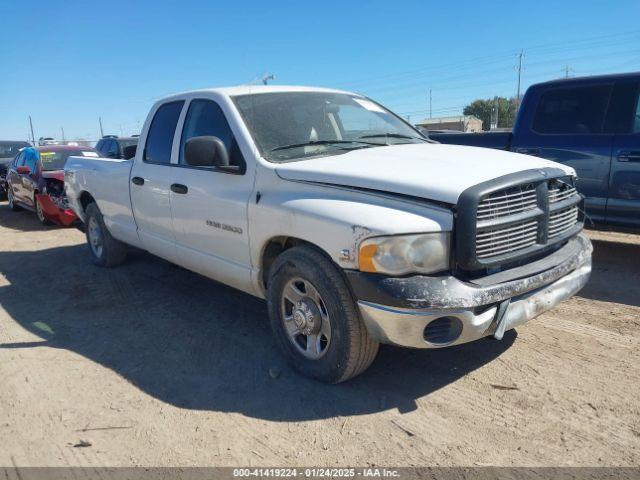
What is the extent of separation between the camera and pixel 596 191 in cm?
571

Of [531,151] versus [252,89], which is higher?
[252,89]

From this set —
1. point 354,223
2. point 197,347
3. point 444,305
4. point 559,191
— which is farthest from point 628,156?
point 197,347

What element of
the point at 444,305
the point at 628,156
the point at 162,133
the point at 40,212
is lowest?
the point at 40,212

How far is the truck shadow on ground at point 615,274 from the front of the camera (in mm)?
4782

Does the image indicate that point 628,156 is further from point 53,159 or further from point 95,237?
point 53,159

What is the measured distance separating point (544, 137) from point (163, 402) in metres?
5.11

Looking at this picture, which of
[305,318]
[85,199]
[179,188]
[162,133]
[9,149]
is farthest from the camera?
[9,149]

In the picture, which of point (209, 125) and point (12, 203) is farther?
point (12, 203)

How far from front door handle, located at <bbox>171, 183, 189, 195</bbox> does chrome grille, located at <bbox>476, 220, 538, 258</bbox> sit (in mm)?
2447

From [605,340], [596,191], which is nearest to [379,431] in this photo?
[605,340]

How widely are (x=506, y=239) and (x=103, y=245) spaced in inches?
195

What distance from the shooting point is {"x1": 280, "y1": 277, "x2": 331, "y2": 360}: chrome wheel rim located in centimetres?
327

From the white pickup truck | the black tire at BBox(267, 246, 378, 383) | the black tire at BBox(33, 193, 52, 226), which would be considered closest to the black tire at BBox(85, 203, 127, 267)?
the white pickup truck

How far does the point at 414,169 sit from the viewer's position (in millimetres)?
3184
